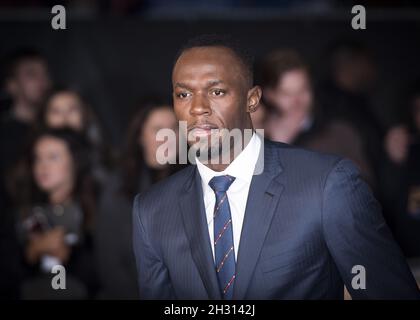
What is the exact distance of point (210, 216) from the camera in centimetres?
210

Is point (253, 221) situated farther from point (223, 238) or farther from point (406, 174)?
point (406, 174)

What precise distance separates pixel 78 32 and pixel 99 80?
36cm

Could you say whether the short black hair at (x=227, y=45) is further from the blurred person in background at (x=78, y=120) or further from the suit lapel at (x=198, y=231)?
the blurred person in background at (x=78, y=120)

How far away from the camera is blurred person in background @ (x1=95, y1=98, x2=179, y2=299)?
4.08 metres

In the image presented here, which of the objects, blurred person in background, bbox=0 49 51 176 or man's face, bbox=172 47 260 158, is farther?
blurred person in background, bbox=0 49 51 176

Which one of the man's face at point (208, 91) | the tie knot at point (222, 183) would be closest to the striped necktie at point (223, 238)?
the tie knot at point (222, 183)

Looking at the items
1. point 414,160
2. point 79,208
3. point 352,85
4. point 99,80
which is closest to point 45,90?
point 99,80

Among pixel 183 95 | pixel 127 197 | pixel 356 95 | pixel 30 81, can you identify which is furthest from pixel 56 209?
pixel 183 95

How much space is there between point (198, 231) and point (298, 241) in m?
0.28

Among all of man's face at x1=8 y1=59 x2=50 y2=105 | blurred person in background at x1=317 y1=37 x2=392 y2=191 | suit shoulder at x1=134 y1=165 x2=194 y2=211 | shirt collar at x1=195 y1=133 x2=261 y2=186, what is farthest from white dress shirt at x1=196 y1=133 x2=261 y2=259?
man's face at x1=8 y1=59 x2=50 y2=105

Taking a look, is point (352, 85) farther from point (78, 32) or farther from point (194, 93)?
point (194, 93)

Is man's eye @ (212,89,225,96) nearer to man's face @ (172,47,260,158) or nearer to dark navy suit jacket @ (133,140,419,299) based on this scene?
man's face @ (172,47,260,158)

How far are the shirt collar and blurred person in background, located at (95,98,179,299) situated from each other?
1.93 meters

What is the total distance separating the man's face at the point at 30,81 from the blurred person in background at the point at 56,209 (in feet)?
1.95
